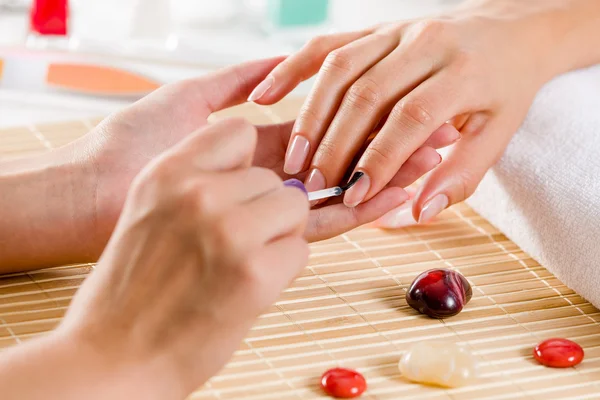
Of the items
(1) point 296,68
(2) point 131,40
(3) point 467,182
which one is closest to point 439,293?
(3) point 467,182

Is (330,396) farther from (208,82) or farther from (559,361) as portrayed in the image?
(208,82)

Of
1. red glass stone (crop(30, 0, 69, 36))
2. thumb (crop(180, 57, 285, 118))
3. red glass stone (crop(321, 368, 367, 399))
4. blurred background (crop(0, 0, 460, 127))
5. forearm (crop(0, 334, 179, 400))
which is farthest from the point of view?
red glass stone (crop(30, 0, 69, 36))

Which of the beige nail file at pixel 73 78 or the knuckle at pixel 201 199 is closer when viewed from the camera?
the knuckle at pixel 201 199

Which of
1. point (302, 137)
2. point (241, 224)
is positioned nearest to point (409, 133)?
point (302, 137)

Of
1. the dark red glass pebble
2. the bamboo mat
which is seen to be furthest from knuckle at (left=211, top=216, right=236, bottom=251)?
the dark red glass pebble

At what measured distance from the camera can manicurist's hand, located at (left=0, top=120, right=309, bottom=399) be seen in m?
0.53

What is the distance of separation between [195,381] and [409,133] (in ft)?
1.12

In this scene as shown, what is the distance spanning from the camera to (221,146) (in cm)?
57

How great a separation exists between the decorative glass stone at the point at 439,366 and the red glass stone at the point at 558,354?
6 centimetres

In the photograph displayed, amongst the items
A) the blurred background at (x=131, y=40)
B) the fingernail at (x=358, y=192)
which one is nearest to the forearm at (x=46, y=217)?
the fingernail at (x=358, y=192)

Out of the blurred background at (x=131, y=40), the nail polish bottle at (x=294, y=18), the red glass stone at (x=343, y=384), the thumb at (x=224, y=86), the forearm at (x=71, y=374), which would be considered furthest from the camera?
the nail polish bottle at (x=294, y=18)

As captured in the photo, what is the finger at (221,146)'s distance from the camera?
56 cm

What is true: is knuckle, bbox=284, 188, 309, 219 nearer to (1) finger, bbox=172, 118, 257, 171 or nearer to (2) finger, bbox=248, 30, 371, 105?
(1) finger, bbox=172, 118, 257, 171

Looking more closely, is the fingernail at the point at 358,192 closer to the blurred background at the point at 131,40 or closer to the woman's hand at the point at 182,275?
the woman's hand at the point at 182,275
